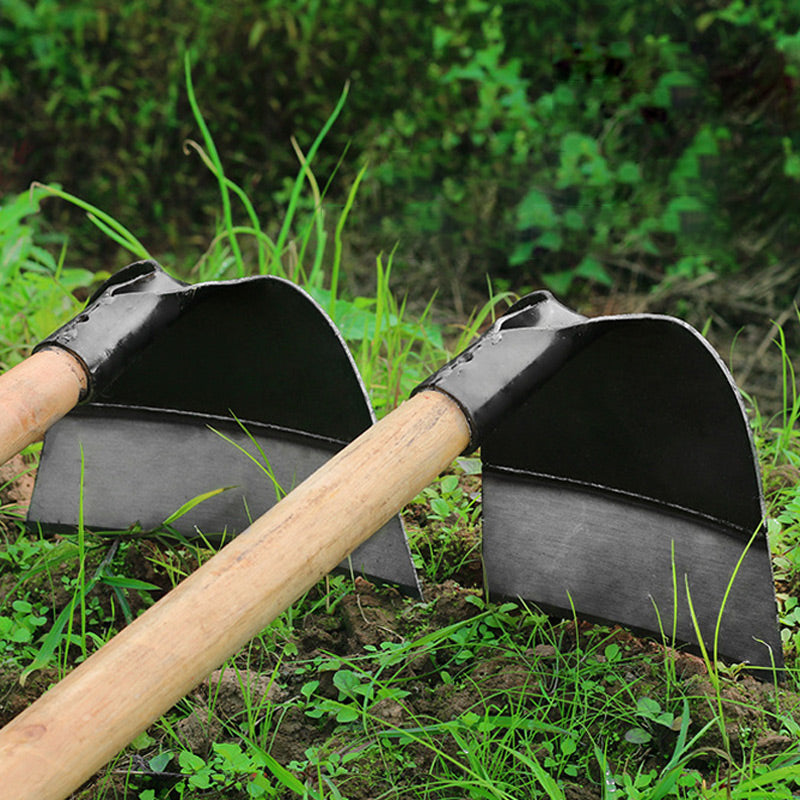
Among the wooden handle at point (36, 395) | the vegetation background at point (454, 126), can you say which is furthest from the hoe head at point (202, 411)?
the vegetation background at point (454, 126)

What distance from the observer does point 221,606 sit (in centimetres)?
93

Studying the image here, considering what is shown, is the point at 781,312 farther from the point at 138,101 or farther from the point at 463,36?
the point at 138,101

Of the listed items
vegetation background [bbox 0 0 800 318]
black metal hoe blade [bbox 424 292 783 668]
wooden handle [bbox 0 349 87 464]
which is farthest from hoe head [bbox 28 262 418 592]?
vegetation background [bbox 0 0 800 318]

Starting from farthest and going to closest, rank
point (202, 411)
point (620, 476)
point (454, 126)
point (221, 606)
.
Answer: point (454, 126)
point (202, 411)
point (620, 476)
point (221, 606)

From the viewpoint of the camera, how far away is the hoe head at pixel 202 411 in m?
1.37

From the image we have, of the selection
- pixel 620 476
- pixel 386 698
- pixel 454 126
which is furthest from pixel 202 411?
pixel 454 126

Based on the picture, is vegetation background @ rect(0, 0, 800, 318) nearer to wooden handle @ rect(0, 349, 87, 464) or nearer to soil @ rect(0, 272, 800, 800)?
soil @ rect(0, 272, 800, 800)

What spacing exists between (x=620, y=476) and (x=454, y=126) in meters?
2.97

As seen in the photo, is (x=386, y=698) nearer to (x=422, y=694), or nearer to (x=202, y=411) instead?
(x=422, y=694)

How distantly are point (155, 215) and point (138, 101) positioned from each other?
1.64 feet

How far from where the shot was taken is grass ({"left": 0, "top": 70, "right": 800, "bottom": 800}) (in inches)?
45.5

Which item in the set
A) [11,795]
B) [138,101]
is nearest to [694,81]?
[138,101]

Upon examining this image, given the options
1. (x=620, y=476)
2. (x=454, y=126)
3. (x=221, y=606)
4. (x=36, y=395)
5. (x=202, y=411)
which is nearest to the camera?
(x=221, y=606)

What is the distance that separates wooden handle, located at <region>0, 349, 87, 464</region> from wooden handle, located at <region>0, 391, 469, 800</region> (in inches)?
14.3
